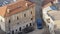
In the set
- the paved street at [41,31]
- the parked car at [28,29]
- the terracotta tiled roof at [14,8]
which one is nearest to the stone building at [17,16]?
the terracotta tiled roof at [14,8]

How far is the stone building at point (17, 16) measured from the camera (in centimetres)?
5194

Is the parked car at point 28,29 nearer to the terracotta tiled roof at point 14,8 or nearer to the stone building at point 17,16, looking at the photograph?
the stone building at point 17,16

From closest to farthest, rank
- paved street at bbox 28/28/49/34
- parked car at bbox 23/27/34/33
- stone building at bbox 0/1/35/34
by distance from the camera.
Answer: stone building at bbox 0/1/35/34, paved street at bbox 28/28/49/34, parked car at bbox 23/27/34/33

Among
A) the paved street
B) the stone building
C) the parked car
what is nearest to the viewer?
the stone building

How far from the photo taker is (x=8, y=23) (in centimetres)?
5206

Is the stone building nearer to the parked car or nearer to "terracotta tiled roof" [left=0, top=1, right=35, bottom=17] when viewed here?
"terracotta tiled roof" [left=0, top=1, right=35, bottom=17]

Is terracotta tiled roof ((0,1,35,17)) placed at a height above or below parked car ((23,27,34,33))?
above

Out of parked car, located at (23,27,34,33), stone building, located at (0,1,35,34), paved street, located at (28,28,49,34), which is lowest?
paved street, located at (28,28,49,34)

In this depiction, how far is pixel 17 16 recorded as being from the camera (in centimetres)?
5272

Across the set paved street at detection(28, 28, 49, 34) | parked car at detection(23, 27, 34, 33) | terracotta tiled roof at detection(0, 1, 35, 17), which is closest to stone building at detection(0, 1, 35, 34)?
terracotta tiled roof at detection(0, 1, 35, 17)

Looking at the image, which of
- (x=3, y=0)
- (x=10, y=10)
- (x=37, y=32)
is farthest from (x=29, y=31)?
(x=3, y=0)

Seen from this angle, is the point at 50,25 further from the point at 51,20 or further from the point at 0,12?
the point at 0,12

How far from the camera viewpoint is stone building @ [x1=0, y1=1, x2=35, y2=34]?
51.9m

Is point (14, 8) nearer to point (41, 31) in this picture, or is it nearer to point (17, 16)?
point (17, 16)
